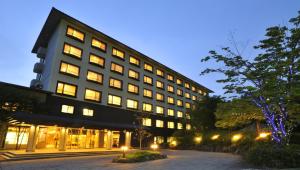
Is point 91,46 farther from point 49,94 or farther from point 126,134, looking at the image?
point 126,134

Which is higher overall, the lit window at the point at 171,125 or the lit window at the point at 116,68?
the lit window at the point at 116,68

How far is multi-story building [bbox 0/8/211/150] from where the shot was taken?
92.2 ft

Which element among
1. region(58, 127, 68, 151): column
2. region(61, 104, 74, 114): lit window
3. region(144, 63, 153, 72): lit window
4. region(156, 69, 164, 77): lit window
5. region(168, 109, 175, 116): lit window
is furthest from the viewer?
region(168, 109, 175, 116): lit window

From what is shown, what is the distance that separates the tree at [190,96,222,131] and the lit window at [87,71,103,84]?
1774 cm

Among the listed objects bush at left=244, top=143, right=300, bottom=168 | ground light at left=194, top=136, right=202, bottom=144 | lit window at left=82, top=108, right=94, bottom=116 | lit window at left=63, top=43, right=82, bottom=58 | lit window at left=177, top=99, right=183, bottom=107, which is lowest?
bush at left=244, top=143, right=300, bottom=168

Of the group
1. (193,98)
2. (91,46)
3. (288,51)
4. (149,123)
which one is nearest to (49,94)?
(91,46)

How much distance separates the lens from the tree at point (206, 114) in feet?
119

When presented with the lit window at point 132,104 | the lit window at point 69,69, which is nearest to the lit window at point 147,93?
the lit window at point 132,104

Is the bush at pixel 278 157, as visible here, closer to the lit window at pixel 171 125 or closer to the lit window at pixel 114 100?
the lit window at pixel 114 100

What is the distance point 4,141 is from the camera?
25031 millimetres

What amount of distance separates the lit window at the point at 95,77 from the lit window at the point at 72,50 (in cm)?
313

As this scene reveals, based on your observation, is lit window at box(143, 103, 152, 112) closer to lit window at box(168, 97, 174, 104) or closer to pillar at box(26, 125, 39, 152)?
lit window at box(168, 97, 174, 104)

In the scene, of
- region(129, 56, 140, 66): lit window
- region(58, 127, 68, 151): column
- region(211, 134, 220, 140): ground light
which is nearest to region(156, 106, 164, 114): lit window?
region(129, 56, 140, 66): lit window

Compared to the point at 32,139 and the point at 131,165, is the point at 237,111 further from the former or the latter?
the point at 32,139
